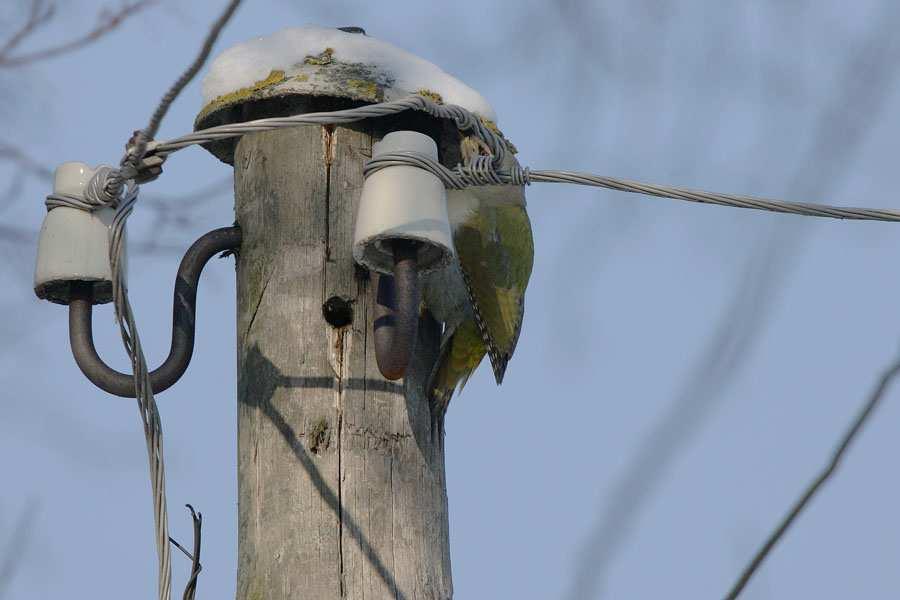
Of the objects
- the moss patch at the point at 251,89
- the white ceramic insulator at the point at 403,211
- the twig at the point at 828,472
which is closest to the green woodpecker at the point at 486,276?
the moss patch at the point at 251,89

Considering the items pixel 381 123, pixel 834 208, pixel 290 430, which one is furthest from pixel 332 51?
pixel 834 208

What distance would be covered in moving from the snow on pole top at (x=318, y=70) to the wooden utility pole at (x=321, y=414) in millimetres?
128

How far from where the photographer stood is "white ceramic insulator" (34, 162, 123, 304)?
2951 millimetres

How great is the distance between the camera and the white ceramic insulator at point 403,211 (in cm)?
293

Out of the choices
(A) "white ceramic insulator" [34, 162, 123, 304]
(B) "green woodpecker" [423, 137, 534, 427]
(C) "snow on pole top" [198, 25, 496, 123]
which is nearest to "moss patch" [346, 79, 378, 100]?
(C) "snow on pole top" [198, 25, 496, 123]

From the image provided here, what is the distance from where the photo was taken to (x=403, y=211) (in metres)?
2.94

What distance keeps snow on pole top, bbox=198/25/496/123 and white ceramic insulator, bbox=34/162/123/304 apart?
787 millimetres

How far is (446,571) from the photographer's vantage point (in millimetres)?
3299

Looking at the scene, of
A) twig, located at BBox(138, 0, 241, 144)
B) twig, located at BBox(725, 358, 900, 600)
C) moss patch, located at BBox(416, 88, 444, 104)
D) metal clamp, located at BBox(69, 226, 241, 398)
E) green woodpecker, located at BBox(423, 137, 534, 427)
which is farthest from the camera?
green woodpecker, located at BBox(423, 137, 534, 427)

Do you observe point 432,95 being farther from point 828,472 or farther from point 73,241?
point 828,472

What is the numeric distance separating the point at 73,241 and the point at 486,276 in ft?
8.40

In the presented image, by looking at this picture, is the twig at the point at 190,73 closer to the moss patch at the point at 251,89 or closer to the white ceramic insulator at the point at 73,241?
the white ceramic insulator at the point at 73,241

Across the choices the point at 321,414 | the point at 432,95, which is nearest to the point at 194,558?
the point at 321,414

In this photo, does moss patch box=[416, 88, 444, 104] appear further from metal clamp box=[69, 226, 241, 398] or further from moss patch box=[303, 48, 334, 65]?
metal clamp box=[69, 226, 241, 398]
